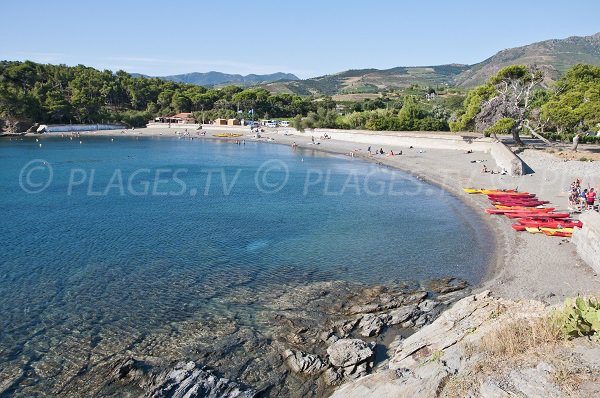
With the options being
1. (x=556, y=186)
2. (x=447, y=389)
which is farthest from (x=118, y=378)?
(x=556, y=186)

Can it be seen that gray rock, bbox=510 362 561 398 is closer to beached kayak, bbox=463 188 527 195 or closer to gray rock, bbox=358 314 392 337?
gray rock, bbox=358 314 392 337

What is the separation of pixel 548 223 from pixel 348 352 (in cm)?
1712

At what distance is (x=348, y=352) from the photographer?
42.8ft

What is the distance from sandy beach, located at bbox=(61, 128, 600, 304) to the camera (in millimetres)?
17078

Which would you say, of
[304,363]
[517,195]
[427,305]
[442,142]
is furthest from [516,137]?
[304,363]

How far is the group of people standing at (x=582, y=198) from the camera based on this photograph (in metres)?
27.2

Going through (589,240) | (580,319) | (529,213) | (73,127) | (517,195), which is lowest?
(529,213)

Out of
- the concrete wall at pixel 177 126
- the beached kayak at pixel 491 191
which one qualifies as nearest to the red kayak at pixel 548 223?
the beached kayak at pixel 491 191

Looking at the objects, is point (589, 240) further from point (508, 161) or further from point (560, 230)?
point (508, 161)

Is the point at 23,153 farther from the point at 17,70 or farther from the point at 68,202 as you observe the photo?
the point at 17,70

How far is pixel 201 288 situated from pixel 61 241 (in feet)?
37.5

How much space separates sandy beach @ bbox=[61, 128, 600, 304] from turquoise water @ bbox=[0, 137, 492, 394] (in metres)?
1.35

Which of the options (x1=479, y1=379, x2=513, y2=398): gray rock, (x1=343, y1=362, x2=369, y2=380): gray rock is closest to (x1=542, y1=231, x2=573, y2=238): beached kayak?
(x1=343, y1=362, x2=369, y2=380): gray rock

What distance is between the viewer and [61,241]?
81.9ft
